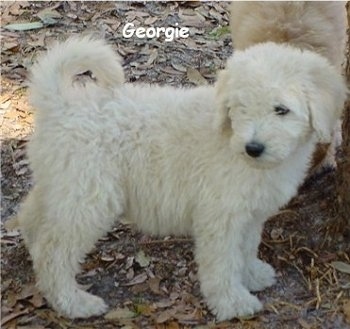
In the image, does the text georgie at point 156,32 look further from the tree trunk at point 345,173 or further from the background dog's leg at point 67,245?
the background dog's leg at point 67,245

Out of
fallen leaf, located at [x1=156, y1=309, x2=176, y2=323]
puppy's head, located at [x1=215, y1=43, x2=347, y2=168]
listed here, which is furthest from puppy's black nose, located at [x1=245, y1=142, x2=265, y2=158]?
fallen leaf, located at [x1=156, y1=309, x2=176, y2=323]

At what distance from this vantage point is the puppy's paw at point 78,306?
13.3 ft

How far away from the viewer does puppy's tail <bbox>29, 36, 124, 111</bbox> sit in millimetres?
3867

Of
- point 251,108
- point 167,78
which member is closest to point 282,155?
point 251,108

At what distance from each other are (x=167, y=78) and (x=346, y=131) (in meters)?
2.00

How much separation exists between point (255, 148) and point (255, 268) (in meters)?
0.97

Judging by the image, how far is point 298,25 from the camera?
182 inches

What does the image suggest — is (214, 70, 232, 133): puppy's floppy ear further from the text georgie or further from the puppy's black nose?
the text georgie

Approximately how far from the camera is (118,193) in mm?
3889

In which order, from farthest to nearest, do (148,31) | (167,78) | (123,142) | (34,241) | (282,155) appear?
(148,31) → (167,78) → (34,241) → (123,142) → (282,155)

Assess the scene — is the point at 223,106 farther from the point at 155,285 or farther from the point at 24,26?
the point at 24,26

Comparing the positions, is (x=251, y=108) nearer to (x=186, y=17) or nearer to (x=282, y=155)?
(x=282, y=155)

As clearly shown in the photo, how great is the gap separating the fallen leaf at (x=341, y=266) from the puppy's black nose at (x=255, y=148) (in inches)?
45.5

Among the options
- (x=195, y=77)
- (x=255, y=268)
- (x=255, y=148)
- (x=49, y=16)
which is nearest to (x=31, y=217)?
(x=255, y=268)
